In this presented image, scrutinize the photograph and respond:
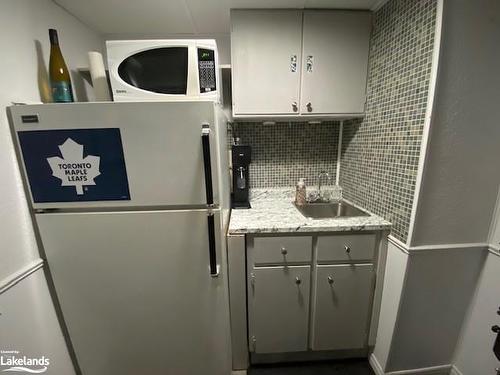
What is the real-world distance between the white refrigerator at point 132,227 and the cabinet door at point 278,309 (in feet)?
0.68

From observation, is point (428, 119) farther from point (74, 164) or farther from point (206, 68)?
point (74, 164)

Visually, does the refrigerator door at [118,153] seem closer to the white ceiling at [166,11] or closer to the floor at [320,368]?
the white ceiling at [166,11]

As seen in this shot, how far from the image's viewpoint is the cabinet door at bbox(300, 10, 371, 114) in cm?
121

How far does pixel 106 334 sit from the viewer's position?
1.05 m

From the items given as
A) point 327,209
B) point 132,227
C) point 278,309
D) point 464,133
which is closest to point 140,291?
point 132,227

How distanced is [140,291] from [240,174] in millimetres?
861

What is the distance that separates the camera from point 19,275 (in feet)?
2.84

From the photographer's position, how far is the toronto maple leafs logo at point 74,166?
2.76 ft

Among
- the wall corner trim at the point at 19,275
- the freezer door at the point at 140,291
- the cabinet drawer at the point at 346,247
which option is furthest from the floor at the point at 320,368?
the wall corner trim at the point at 19,275

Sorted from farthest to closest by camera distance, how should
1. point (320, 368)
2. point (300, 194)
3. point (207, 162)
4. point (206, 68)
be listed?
point (300, 194) < point (320, 368) < point (206, 68) < point (207, 162)

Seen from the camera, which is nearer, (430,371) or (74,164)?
(74,164)

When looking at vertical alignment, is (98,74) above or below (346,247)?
above

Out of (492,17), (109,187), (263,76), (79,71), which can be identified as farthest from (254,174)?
(492,17)

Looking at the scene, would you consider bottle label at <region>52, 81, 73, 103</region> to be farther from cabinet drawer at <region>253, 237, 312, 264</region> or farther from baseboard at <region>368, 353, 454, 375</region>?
baseboard at <region>368, 353, 454, 375</region>
